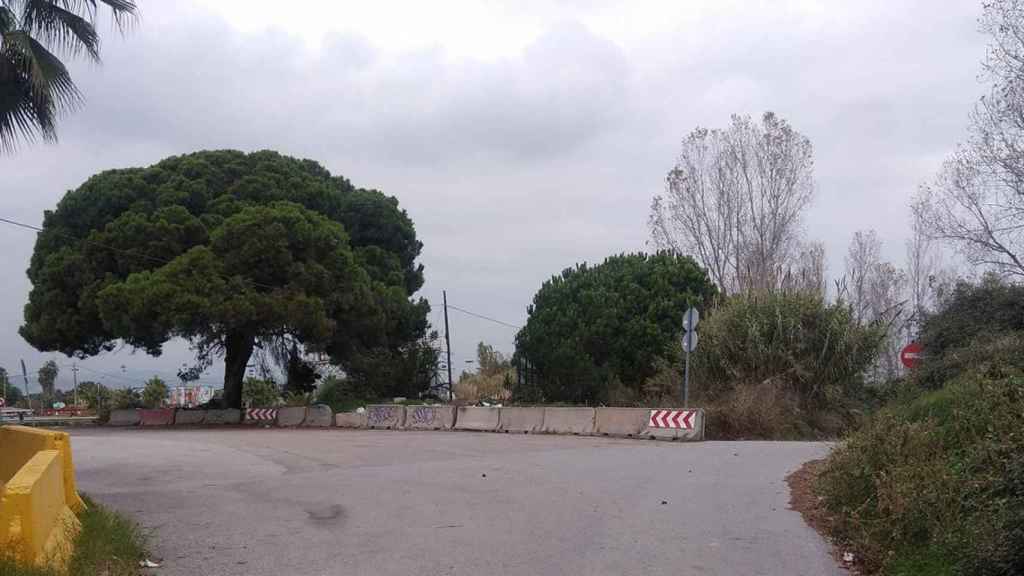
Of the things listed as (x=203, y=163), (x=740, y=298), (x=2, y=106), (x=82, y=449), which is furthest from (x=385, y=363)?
(x=2, y=106)

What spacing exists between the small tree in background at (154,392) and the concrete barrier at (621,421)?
3183 centimetres

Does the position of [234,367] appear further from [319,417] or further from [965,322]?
[965,322]

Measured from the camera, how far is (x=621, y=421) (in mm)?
27266

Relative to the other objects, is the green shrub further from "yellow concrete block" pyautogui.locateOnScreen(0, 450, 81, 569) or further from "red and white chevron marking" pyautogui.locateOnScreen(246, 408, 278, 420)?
"yellow concrete block" pyautogui.locateOnScreen(0, 450, 81, 569)

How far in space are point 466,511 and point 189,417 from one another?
32.5 m

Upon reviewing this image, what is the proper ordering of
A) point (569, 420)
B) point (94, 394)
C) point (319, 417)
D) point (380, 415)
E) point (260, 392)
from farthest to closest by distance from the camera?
point (94, 394) → point (260, 392) → point (319, 417) → point (380, 415) → point (569, 420)

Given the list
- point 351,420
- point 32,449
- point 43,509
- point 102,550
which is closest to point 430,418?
point 351,420

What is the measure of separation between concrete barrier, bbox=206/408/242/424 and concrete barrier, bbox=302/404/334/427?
460cm

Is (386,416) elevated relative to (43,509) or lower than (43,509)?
elevated

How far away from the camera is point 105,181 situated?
39344mm

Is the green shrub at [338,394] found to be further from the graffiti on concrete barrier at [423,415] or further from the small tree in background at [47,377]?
the small tree in background at [47,377]

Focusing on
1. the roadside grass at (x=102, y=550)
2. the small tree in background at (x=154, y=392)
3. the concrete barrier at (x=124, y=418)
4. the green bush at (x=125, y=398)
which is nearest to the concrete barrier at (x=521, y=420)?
the roadside grass at (x=102, y=550)

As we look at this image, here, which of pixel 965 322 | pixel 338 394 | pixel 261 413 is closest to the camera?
pixel 965 322

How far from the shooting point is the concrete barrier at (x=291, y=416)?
3766cm
